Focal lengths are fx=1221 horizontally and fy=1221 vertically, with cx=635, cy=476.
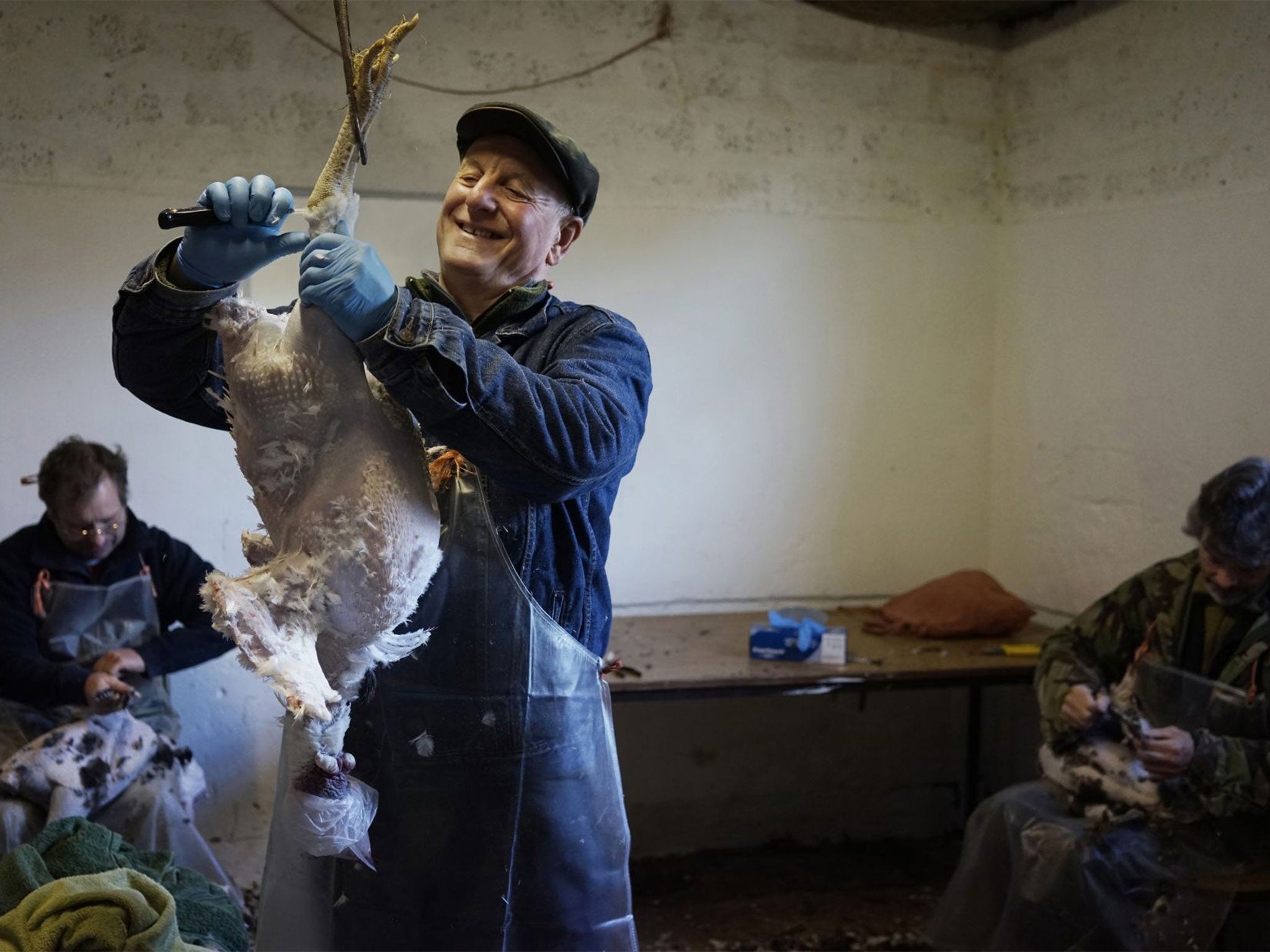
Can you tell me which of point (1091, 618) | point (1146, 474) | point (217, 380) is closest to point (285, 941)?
point (217, 380)

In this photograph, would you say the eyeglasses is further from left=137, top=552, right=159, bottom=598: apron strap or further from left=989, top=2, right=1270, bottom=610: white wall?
left=989, top=2, right=1270, bottom=610: white wall

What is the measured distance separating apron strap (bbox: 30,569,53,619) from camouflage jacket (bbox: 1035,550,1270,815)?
2.15 metres

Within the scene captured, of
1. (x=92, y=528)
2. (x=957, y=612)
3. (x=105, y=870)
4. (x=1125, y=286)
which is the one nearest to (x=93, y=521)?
(x=92, y=528)

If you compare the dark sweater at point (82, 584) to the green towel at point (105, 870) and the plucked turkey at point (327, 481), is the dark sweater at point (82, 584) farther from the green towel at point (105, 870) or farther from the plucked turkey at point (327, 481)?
the plucked turkey at point (327, 481)

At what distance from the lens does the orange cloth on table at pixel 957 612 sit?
331 cm

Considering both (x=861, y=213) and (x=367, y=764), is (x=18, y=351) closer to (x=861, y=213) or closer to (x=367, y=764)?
(x=367, y=764)

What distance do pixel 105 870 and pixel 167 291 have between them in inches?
47.2

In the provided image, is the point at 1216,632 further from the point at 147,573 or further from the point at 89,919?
the point at 147,573

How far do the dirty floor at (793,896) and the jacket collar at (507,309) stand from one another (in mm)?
2088

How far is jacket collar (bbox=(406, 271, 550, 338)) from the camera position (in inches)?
54.1

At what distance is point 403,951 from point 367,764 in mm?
211

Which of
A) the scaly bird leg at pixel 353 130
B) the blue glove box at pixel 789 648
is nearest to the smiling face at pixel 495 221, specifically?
the scaly bird leg at pixel 353 130

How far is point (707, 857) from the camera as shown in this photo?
360cm

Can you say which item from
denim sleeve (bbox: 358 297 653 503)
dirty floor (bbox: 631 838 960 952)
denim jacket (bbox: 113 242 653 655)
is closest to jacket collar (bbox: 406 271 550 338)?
denim jacket (bbox: 113 242 653 655)
